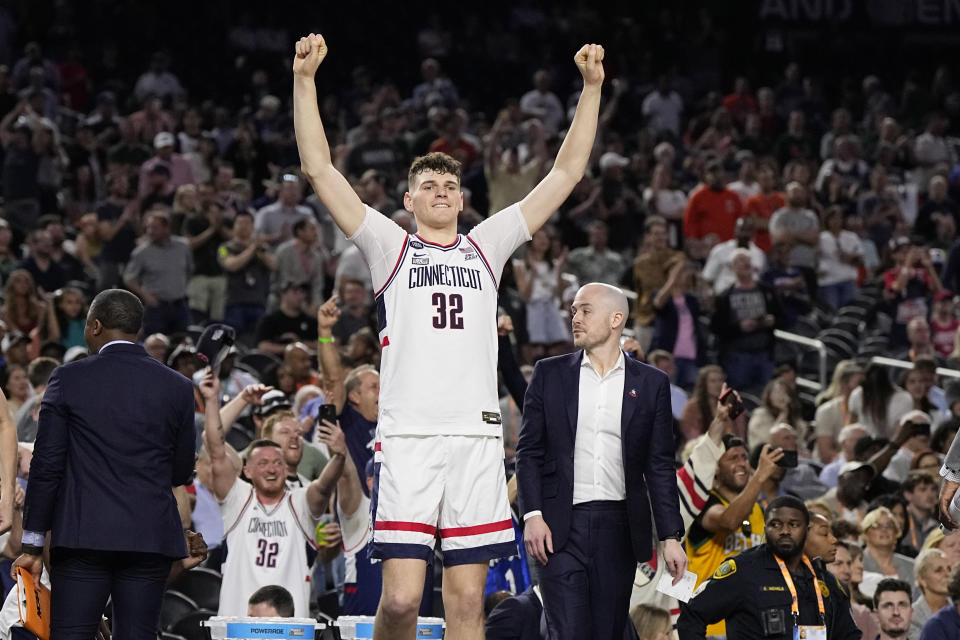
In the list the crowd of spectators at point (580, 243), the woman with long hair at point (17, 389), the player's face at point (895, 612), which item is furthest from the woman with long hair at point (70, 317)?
the player's face at point (895, 612)

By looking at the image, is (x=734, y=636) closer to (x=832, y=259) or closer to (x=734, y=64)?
(x=832, y=259)

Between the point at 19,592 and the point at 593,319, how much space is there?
270 cm

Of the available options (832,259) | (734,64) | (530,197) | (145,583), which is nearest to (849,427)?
(832,259)

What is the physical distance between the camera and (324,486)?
8.70 meters

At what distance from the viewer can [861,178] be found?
2145 centimetres

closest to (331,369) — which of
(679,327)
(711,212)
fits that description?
(679,327)

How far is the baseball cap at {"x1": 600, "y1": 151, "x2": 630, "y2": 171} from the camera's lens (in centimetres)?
1986

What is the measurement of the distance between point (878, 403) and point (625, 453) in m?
7.53

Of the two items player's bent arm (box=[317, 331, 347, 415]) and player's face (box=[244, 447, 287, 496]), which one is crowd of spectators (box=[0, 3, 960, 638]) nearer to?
player's bent arm (box=[317, 331, 347, 415])

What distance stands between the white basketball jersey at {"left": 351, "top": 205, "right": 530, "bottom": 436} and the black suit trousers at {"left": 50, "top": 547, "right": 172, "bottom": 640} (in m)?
1.12

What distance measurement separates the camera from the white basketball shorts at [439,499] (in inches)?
240

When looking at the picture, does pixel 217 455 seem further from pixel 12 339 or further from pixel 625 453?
pixel 12 339

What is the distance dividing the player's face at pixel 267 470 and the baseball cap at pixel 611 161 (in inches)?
451

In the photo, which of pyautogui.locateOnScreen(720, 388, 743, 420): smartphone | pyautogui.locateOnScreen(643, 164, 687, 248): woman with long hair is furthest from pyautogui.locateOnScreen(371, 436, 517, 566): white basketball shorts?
pyautogui.locateOnScreen(643, 164, 687, 248): woman with long hair
